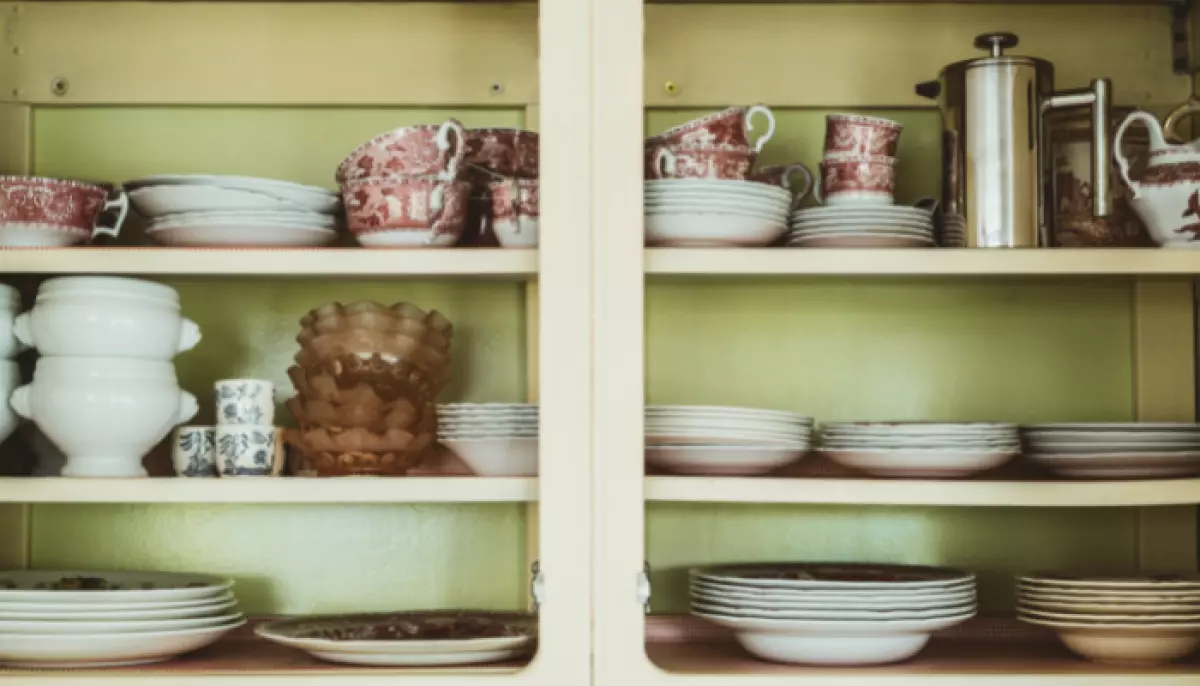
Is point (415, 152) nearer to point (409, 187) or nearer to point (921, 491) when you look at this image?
point (409, 187)

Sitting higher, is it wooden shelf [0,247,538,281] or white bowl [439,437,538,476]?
wooden shelf [0,247,538,281]

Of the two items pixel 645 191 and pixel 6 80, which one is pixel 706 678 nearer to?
pixel 645 191

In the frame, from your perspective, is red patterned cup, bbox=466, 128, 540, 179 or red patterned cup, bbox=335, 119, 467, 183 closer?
red patterned cup, bbox=335, 119, 467, 183

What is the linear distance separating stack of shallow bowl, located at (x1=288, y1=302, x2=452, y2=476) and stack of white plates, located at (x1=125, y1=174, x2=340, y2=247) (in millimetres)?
104

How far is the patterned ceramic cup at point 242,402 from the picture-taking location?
1.65 m

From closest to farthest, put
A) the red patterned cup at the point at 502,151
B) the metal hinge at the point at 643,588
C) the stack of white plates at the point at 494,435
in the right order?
the metal hinge at the point at 643,588, the stack of white plates at the point at 494,435, the red patterned cup at the point at 502,151

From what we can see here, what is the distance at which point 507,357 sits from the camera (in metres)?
1.89

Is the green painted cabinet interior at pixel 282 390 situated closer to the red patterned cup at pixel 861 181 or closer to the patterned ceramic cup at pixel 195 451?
the patterned ceramic cup at pixel 195 451

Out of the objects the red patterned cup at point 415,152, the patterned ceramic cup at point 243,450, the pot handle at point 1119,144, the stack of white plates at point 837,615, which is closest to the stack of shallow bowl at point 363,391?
the patterned ceramic cup at point 243,450

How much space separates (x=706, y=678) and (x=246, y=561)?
667 millimetres

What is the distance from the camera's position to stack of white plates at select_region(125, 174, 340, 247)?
162cm

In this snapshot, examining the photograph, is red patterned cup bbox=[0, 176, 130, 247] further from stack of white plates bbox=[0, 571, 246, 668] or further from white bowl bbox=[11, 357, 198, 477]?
stack of white plates bbox=[0, 571, 246, 668]

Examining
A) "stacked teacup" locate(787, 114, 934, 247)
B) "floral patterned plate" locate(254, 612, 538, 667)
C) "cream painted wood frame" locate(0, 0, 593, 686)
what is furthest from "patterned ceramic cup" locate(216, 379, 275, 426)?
"stacked teacup" locate(787, 114, 934, 247)

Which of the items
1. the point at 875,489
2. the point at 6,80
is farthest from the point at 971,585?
the point at 6,80
